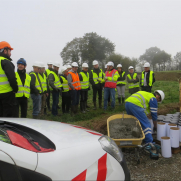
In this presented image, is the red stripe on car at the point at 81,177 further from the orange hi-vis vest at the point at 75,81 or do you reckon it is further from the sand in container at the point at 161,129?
the orange hi-vis vest at the point at 75,81

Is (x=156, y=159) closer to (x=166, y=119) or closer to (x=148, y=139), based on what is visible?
(x=148, y=139)

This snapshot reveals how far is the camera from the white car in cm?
133

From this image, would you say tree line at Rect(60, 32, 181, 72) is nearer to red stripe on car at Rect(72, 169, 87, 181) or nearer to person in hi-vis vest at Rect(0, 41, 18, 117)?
person in hi-vis vest at Rect(0, 41, 18, 117)

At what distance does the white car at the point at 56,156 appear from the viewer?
1331mm

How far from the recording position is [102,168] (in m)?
1.66

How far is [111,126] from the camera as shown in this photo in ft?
13.9

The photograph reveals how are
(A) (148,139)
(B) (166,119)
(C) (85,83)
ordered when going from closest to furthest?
(A) (148,139), (B) (166,119), (C) (85,83)

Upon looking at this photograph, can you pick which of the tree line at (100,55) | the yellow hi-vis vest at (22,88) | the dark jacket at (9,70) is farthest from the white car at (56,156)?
the tree line at (100,55)

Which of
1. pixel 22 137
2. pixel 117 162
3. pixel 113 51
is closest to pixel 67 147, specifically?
pixel 22 137

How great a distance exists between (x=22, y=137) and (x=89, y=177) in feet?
2.41

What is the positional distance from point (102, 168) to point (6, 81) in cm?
319

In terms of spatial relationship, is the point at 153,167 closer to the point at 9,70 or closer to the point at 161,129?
the point at 161,129

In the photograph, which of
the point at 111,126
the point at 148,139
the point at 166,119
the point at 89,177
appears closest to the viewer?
the point at 89,177

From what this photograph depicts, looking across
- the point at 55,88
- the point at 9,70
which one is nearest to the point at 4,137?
the point at 9,70
